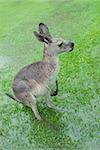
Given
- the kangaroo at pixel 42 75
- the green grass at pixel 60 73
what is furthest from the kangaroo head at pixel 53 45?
the green grass at pixel 60 73

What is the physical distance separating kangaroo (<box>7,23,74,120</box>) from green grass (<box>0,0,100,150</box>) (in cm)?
19

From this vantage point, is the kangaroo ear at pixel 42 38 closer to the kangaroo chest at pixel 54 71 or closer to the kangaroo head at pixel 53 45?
the kangaroo head at pixel 53 45

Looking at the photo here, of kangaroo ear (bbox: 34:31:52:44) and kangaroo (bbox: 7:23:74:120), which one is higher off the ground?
kangaroo ear (bbox: 34:31:52:44)

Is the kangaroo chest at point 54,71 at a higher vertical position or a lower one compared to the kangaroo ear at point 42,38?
lower

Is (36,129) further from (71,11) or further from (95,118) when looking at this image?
(71,11)

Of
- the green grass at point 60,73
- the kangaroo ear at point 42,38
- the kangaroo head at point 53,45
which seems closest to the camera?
the green grass at point 60,73

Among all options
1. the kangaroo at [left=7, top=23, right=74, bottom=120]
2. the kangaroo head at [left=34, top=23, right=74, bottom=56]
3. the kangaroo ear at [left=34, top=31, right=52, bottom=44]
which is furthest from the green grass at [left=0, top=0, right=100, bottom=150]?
the kangaroo ear at [left=34, top=31, right=52, bottom=44]

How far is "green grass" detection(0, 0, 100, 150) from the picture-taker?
3111 mm

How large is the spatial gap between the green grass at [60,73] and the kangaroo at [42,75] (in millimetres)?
186

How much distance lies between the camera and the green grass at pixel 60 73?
10.2 feet

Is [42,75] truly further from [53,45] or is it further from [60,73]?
[60,73]

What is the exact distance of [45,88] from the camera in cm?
333

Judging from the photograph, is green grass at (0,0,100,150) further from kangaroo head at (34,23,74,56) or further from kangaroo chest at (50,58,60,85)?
kangaroo head at (34,23,74,56)

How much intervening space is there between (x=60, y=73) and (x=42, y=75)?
1.96ft
